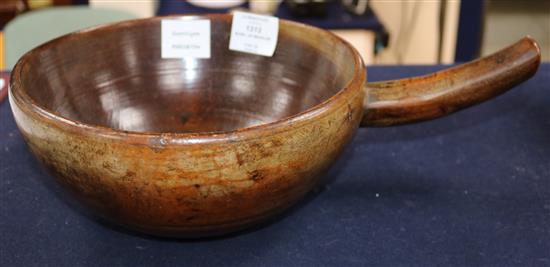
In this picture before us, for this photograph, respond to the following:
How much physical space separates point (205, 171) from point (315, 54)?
0.28m

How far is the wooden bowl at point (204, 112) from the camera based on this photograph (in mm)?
471

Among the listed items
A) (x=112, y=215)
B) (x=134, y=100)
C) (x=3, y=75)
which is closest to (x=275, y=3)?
(x=3, y=75)

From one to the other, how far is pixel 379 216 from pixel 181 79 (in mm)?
305

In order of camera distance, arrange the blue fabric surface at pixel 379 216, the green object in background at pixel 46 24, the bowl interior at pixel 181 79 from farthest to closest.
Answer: the green object in background at pixel 46 24 → the bowl interior at pixel 181 79 → the blue fabric surface at pixel 379 216

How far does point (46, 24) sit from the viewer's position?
1.20 m

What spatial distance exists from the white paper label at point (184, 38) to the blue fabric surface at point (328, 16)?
814mm

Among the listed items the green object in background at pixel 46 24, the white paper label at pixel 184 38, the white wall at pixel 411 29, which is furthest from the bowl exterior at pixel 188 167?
the white wall at pixel 411 29

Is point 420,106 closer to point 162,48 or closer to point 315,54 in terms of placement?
point 315,54

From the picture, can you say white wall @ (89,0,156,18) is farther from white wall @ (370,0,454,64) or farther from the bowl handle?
the bowl handle

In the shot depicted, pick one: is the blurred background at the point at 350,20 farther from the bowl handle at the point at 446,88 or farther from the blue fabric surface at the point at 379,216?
the bowl handle at the point at 446,88

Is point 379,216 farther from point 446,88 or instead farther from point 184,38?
point 184,38

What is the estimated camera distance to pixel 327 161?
1.76 feet

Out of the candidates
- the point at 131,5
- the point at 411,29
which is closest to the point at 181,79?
the point at 131,5

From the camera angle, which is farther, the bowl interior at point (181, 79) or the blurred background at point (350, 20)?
the blurred background at point (350, 20)
